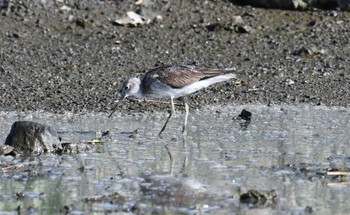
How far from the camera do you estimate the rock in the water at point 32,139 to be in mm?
10430

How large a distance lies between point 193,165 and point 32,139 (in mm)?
1659

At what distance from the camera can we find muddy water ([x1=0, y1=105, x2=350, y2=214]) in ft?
27.4

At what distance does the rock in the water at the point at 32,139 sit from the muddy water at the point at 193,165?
6.4 inches

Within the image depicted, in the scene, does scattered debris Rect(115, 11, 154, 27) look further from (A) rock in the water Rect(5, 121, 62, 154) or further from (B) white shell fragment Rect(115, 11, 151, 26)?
(A) rock in the water Rect(5, 121, 62, 154)

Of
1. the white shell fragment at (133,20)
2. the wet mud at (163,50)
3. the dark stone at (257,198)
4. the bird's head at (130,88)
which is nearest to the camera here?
the dark stone at (257,198)

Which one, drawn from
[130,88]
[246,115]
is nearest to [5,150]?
[130,88]

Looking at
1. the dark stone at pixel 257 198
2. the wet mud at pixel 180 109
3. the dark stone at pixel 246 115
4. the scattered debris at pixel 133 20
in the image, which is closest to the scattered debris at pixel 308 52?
the wet mud at pixel 180 109

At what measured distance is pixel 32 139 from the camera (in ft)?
34.2

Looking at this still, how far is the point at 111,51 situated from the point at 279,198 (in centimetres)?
705

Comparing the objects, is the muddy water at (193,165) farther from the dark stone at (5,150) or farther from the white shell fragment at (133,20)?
the white shell fragment at (133,20)

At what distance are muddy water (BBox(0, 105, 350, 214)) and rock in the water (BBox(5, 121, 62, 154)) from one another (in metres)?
0.16

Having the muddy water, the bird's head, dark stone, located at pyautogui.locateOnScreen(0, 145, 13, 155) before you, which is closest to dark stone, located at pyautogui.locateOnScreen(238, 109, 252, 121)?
the muddy water

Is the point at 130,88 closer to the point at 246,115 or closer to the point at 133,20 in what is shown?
the point at 246,115

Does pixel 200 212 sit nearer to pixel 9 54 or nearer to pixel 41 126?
pixel 41 126
